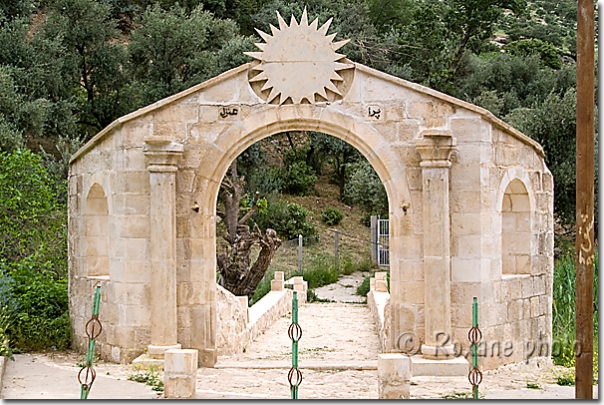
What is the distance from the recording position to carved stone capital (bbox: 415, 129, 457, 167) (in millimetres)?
9430

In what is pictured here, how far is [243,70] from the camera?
9.95 metres

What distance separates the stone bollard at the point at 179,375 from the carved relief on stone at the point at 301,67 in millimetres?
3658

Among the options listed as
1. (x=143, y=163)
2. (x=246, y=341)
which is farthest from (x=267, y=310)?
(x=143, y=163)

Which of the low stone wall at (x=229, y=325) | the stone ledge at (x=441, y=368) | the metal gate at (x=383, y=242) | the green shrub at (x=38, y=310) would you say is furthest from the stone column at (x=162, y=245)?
the metal gate at (x=383, y=242)

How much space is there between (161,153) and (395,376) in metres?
4.18

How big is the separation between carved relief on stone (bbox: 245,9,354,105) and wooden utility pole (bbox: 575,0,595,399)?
3417 mm

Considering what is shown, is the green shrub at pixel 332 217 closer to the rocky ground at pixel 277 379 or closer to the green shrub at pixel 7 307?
the rocky ground at pixel 277 379

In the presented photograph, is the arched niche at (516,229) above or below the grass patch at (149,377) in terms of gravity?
above

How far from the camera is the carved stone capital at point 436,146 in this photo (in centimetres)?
943

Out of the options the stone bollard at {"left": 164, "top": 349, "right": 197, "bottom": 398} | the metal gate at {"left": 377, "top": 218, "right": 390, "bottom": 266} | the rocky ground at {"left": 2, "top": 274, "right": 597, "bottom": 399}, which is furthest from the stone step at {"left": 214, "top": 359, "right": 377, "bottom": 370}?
the metal gate at {"left": 377, "top": 218, "right": 390, "bottom": 266}

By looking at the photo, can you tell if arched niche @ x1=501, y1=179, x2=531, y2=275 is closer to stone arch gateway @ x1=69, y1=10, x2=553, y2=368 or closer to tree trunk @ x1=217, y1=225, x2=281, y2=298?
stone arch gateway @ x1=69, y1=10, x2=553, y2=368

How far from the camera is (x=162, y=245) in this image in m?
9.77

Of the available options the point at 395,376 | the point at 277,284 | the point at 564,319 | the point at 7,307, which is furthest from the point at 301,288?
the point at 395,376

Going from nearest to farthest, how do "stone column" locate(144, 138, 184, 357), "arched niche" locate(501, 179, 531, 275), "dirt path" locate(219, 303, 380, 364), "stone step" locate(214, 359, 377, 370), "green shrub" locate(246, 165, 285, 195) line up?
"stone column" locate(144, 138, 184, 357) < "stone step" locate(214, 359, 377, 370) < "arched niche" locate(501, 179, 531, 275) < "dirt path" locate(219, 303, 380, 364) < "green shrub" locate(246, 165, 285, 195)
